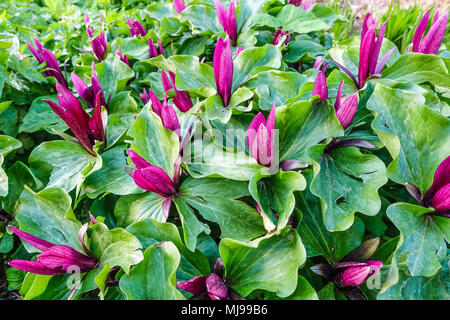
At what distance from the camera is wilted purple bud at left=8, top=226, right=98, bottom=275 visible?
2.52 feet

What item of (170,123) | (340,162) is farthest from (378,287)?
(170,123)

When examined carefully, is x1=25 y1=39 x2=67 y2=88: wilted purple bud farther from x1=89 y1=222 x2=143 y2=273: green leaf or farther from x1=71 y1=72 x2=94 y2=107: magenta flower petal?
x1=89 y1=222 x2=143 y2=273: green leaf

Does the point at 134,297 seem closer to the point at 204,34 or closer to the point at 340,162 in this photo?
the point at 340,162

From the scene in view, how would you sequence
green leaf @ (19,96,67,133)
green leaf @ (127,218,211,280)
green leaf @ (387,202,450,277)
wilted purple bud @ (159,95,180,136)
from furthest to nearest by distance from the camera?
green leaf @ (19,96,67,133) < wilted purple bud @ (159,95,180,136) < green leaf @ (127,218,211,280) < green leaf @ (387,202,450,277)

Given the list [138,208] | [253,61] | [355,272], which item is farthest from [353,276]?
[253,61]

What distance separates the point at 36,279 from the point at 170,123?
1.66ft

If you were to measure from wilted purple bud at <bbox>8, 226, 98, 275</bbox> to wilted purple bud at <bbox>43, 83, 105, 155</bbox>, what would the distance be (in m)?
0.32

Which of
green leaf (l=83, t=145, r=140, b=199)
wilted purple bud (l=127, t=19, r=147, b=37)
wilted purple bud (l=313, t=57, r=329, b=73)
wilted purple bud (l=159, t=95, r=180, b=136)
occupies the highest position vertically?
wilted purple bud (l=313, t=57, r=329, b=73)

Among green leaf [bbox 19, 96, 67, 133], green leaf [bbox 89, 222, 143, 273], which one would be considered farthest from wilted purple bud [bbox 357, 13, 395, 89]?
green leaf [bbox 19, 96, 67, 133]

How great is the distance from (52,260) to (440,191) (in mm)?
897

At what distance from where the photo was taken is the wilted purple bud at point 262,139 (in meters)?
0.80

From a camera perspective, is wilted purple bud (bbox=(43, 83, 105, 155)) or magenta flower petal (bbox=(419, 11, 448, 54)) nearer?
wilted purple bud (bbox=(43, 83, 105, 155))

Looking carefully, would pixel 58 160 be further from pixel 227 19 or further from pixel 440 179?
pixel 440 179

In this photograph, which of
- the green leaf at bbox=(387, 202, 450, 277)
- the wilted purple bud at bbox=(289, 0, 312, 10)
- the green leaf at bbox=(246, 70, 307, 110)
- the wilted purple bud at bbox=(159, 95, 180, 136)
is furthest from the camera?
the wilted purple bud at bbox=(289, 0, 312, 10)
